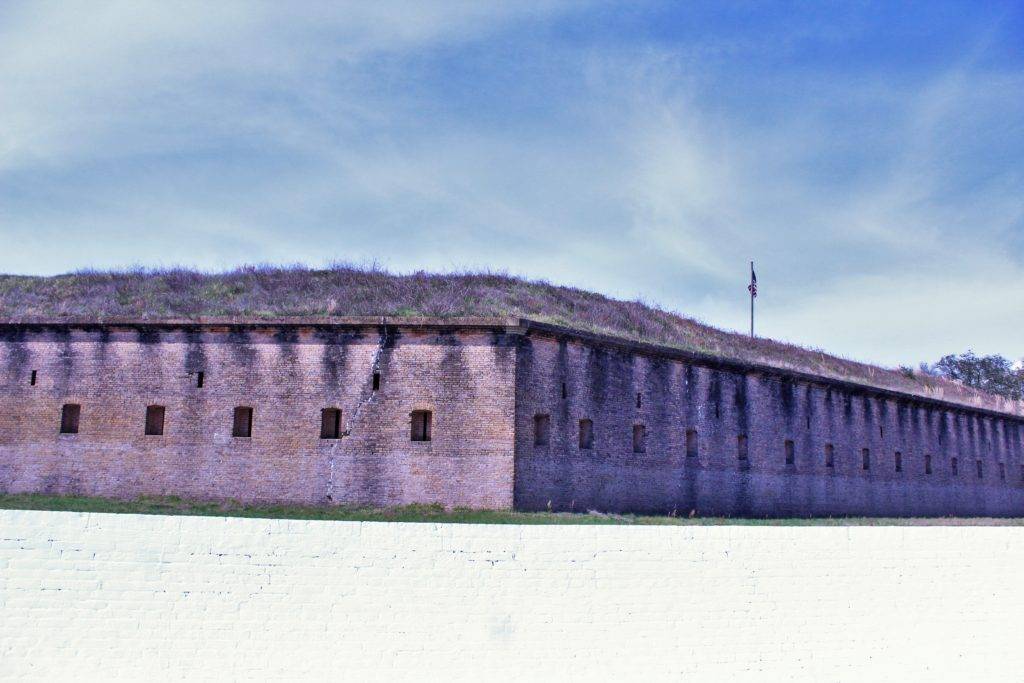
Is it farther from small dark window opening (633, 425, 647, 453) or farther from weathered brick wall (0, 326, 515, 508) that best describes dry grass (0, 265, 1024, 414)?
small dark window opening (633, 425, 647, 453)

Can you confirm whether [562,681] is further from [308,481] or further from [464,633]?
[308,481]

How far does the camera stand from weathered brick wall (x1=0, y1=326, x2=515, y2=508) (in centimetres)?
1573

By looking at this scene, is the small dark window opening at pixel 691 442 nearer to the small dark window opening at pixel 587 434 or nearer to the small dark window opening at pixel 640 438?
the small dark window opening at pixel 640 438

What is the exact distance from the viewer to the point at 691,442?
18.9 metres

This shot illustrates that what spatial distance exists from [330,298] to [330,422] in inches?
135

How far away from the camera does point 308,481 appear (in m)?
15.8

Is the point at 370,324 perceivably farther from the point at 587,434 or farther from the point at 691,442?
the point at 691,442

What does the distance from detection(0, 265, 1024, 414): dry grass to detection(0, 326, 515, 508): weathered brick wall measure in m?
0.83

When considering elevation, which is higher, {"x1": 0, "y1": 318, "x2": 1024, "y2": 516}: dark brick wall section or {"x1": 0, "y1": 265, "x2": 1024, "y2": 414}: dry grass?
{"x1": 0, "y1": 265, "x2": 1024, "y2": 414}: dry grass

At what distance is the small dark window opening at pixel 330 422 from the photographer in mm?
16062

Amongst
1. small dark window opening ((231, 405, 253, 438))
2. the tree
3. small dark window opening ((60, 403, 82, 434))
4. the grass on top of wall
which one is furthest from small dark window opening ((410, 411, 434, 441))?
the tree

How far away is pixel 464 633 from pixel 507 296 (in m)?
11.4

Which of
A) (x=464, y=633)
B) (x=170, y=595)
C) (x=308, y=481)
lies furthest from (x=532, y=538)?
(x=308, y=481)

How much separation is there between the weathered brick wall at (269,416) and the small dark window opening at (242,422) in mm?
98
